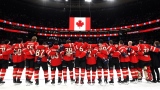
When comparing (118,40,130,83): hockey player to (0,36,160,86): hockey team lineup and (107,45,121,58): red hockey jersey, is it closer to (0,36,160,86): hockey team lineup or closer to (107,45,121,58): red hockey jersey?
(0,36,160,86): hockey team lineup

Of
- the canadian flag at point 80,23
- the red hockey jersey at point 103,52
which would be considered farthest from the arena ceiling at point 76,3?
the red hockey jersey at point 103,52

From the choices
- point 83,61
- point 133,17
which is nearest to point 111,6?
point 133,17

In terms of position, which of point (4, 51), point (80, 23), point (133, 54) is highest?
point (80, 23)

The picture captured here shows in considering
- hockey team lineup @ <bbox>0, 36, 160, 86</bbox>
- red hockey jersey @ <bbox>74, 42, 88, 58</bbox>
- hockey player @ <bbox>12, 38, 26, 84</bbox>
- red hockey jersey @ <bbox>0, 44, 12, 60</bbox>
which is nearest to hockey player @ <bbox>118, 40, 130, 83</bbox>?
hockey team lineup @ <bbox>0, 36, 160, 86</bbox>

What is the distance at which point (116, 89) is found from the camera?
512 cm

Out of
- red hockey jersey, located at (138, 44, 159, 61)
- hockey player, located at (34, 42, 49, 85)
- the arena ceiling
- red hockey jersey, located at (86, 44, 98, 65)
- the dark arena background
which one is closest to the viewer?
hockey player, located at (34, 42, 49, 85)

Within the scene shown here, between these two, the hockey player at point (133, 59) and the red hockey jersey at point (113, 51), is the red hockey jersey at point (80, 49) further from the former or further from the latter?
the hockey player at point (133, 59)

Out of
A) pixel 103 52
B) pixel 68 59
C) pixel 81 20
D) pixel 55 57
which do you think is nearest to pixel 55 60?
pixel 55 57

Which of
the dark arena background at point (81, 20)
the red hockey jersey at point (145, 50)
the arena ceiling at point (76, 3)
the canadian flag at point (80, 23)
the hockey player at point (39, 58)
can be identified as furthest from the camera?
the arena ceiling at point (76, 3)

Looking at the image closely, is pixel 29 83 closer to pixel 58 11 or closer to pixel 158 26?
pixel 158 26

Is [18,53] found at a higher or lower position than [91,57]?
higher

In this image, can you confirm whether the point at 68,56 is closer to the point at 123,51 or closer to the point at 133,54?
the point at 123,51

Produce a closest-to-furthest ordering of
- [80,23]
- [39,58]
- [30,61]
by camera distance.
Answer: [39,58]
[30,61]
[80,23]

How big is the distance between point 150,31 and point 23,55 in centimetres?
1595
